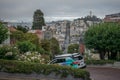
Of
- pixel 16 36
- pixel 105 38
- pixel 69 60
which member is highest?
pixel 105 38

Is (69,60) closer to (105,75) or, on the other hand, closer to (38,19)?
(105,75)

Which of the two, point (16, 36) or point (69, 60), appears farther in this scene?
point (16, 36)

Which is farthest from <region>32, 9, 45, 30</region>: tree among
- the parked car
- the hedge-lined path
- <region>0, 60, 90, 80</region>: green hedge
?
<region>0, 60, 90, 80</region>: green hedge

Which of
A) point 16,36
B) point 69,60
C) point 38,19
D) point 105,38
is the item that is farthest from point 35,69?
point 38,19

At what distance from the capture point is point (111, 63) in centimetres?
5266

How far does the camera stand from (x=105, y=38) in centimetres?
5628

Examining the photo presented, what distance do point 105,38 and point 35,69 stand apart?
34.3 metres

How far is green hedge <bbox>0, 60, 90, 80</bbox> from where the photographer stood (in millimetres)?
22953

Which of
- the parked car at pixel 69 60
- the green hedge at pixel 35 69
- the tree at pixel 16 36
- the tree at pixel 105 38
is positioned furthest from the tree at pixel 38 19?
A: the green hedge at pixel 35 69

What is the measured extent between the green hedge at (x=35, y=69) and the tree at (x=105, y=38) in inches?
1288

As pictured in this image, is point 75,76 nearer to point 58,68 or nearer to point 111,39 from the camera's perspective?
point 58,68

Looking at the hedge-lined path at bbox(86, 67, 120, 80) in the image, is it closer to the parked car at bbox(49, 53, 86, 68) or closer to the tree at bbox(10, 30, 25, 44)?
the parked car at bbox(49, 53, 86, 68)

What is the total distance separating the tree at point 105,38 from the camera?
184ft

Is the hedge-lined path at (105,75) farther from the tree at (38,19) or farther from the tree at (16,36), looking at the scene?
the tree at (38,19)
